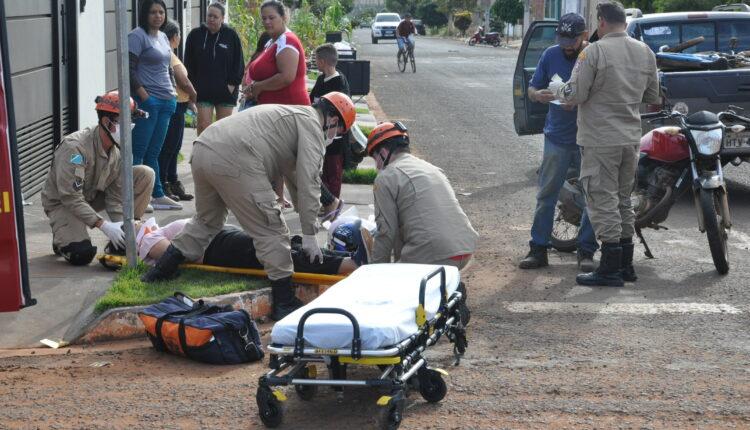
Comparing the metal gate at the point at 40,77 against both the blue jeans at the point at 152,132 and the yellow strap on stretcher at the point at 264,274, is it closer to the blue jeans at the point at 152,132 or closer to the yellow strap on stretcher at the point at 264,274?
the blue jeans at the point at 152,132

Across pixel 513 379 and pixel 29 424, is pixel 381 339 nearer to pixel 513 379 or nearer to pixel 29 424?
pixel 513 379

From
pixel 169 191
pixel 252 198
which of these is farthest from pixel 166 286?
pixel 169 191

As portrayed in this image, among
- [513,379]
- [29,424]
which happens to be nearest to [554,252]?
[513,379]

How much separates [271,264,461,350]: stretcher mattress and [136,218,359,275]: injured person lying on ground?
1.65 meters

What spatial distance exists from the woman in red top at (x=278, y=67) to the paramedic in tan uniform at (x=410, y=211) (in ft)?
10.1

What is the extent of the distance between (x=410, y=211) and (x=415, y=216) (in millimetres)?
43

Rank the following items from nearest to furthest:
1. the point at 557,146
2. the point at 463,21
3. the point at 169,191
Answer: the point at 557,146
the point at 169,191
the point at 463,21

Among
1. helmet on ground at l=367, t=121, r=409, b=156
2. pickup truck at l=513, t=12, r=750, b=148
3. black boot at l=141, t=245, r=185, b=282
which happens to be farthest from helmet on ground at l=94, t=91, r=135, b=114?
pickup truck at l=513, t=12, r=750, b=148

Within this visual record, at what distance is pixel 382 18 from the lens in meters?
70.3

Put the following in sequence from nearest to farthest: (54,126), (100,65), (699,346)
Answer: (699,346) < (54,126) < (100,65)

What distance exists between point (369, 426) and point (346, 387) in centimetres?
54

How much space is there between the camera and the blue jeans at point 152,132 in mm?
10844

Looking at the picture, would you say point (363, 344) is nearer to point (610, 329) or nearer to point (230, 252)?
point (610, 329)

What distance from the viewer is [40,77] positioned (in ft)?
40.1
